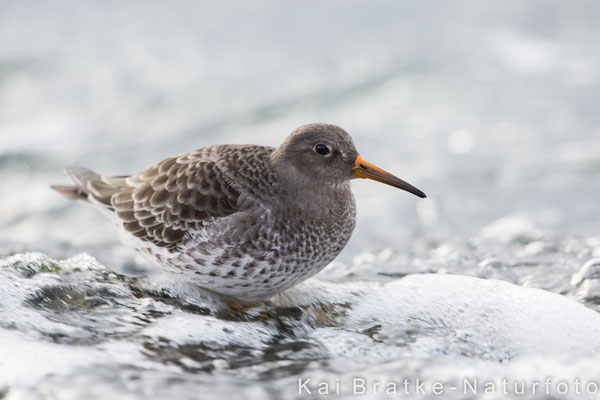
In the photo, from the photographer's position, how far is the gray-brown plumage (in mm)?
5367

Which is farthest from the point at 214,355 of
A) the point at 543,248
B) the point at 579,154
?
the point at 579,154

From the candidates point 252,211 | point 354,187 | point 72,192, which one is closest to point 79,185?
point 72,192

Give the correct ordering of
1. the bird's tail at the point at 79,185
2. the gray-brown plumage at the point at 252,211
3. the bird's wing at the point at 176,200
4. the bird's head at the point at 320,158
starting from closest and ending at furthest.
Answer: the gray-brown plumage at the point at 252,211
the bird's wing at the point at 176,200
the bird's head at the point at 320,158
the bird's tail at the point at 79,185

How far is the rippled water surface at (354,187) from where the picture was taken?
14.6 ft

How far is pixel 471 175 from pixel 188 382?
20.0ft

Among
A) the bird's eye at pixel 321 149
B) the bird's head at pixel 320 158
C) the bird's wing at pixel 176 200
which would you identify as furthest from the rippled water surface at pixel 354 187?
the bird's eye at pixel 321 149

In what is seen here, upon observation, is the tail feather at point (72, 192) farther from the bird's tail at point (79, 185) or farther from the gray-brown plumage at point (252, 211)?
the gray-brown plumage at point (252, 211)

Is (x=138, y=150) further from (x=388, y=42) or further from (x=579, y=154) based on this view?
(x=579, y=154)

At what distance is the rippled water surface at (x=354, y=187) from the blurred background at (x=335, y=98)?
0.12 feet

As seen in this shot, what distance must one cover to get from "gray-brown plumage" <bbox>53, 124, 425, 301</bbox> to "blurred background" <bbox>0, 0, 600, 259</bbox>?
6.55 feet

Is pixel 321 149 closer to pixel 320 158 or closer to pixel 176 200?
pixel 320 158

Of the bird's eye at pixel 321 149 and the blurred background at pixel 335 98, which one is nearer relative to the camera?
the bird's eye at pixel 321 149

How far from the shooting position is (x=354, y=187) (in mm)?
9406

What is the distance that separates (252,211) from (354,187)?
410cm
